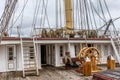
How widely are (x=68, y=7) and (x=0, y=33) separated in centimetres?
1251

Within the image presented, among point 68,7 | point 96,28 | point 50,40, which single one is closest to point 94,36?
point 96,28

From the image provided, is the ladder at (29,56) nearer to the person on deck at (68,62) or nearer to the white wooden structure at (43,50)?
the white wooden structure at (43,50)

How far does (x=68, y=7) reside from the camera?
62.4ft

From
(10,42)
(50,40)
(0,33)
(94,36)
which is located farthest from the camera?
(94,36)

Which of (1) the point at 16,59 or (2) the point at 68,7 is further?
(2) the point at 68,7

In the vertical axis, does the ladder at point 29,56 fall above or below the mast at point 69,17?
below

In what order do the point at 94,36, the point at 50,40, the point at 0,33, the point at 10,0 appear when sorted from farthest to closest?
the point at 94,36
the point at 50,40
the point at 0,33
the point at 10,0

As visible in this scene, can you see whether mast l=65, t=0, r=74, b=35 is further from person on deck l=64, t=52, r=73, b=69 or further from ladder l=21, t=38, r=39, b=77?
ladder l=21, t=38, r=39, b=77

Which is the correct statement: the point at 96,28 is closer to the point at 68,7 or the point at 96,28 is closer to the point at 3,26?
the point at 68,7

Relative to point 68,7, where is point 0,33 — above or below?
below

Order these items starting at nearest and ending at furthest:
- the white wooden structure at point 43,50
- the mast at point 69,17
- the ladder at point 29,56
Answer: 1. the ladder at point 29,56
2. the white wooden structure at point 43,50
3. the mast at point 69,17

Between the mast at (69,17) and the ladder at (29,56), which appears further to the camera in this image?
the mast at (69,17)

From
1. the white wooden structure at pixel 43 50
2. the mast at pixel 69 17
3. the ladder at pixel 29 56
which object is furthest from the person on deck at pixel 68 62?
the mast at pixel 69 17

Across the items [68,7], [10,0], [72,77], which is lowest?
[72,77]
